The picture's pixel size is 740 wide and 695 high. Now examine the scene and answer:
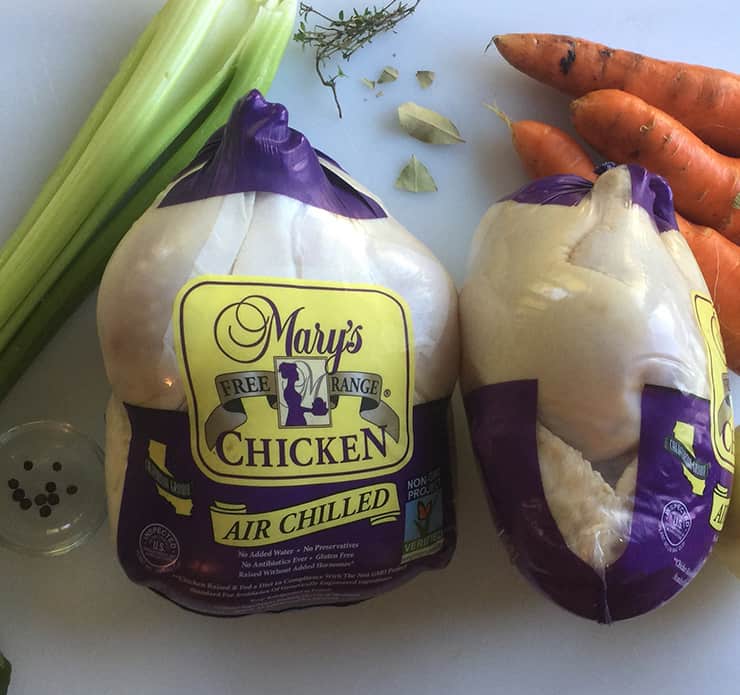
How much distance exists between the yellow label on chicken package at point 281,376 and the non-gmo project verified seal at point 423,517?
7cm

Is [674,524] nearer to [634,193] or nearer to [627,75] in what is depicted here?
[634,193]

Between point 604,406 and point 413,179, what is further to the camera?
point 413,179

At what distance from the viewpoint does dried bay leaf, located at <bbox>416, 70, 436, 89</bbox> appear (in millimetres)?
1081

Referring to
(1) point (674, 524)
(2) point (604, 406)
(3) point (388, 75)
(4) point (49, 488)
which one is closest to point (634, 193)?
(2) point (604, 406)

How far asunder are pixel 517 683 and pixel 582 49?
86cm

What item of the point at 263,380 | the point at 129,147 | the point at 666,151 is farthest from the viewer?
the point at 666,151

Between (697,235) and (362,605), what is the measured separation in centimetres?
67

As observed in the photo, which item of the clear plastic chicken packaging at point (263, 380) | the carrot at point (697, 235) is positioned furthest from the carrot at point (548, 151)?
the clear plastic chicken packaging at point (263, 380)

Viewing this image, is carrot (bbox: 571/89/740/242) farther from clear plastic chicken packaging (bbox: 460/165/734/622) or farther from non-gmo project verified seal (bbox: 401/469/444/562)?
non-gmo project verified seal (bbox: 401/469/444/562)

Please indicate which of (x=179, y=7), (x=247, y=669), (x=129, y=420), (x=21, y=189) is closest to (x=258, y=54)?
(x=179, y=7)

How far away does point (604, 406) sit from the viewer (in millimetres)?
730

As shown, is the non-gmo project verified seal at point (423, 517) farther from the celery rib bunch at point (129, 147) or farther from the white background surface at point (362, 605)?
the celery rib bunch at point (129, 147)

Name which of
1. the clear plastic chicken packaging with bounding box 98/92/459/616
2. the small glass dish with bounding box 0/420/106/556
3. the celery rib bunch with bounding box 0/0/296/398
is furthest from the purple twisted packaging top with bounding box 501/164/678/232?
the small glass dish with bounding box 0/420/106/556

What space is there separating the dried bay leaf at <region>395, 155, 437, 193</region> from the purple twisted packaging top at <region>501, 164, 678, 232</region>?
213mm
